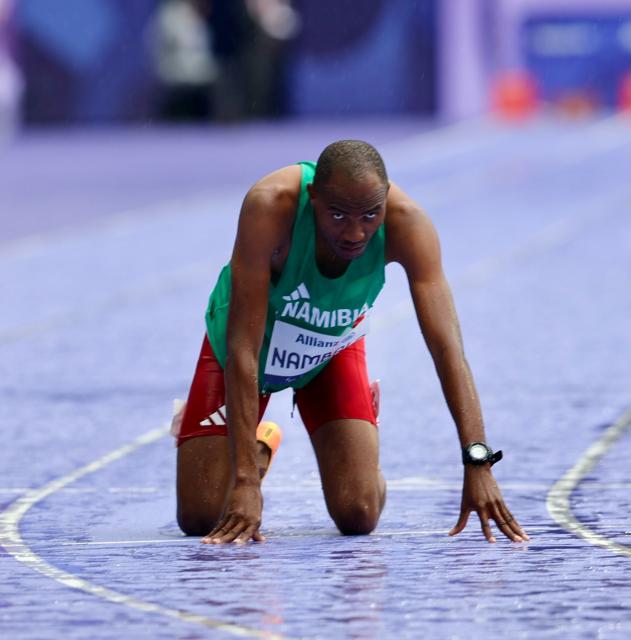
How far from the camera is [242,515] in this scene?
5645mm

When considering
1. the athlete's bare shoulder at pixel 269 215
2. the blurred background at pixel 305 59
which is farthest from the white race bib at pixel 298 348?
the blurred background at pixel 305 59

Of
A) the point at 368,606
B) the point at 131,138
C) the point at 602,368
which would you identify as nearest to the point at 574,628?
the point at 368,606

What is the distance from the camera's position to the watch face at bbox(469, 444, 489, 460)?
5574 millimetres

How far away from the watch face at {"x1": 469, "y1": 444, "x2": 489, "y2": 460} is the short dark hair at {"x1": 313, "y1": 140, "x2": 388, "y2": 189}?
0.83 m

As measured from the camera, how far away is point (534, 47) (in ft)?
106

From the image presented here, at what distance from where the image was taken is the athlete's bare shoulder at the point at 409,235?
5824 millimetres

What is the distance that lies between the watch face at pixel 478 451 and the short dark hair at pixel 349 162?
2.71ft

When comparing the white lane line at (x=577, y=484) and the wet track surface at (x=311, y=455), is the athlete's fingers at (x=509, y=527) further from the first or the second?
→ the white lane line at (x=577, y=484)

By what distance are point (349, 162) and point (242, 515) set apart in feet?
3.61

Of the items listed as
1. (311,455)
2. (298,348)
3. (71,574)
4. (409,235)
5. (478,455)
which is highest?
(409,235)

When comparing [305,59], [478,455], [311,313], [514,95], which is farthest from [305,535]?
[514,95]

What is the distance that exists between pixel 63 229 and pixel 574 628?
44.3 feet

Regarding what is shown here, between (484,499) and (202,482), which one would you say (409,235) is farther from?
(202,482)

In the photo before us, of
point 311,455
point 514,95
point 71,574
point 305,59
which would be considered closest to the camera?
point 71,574
